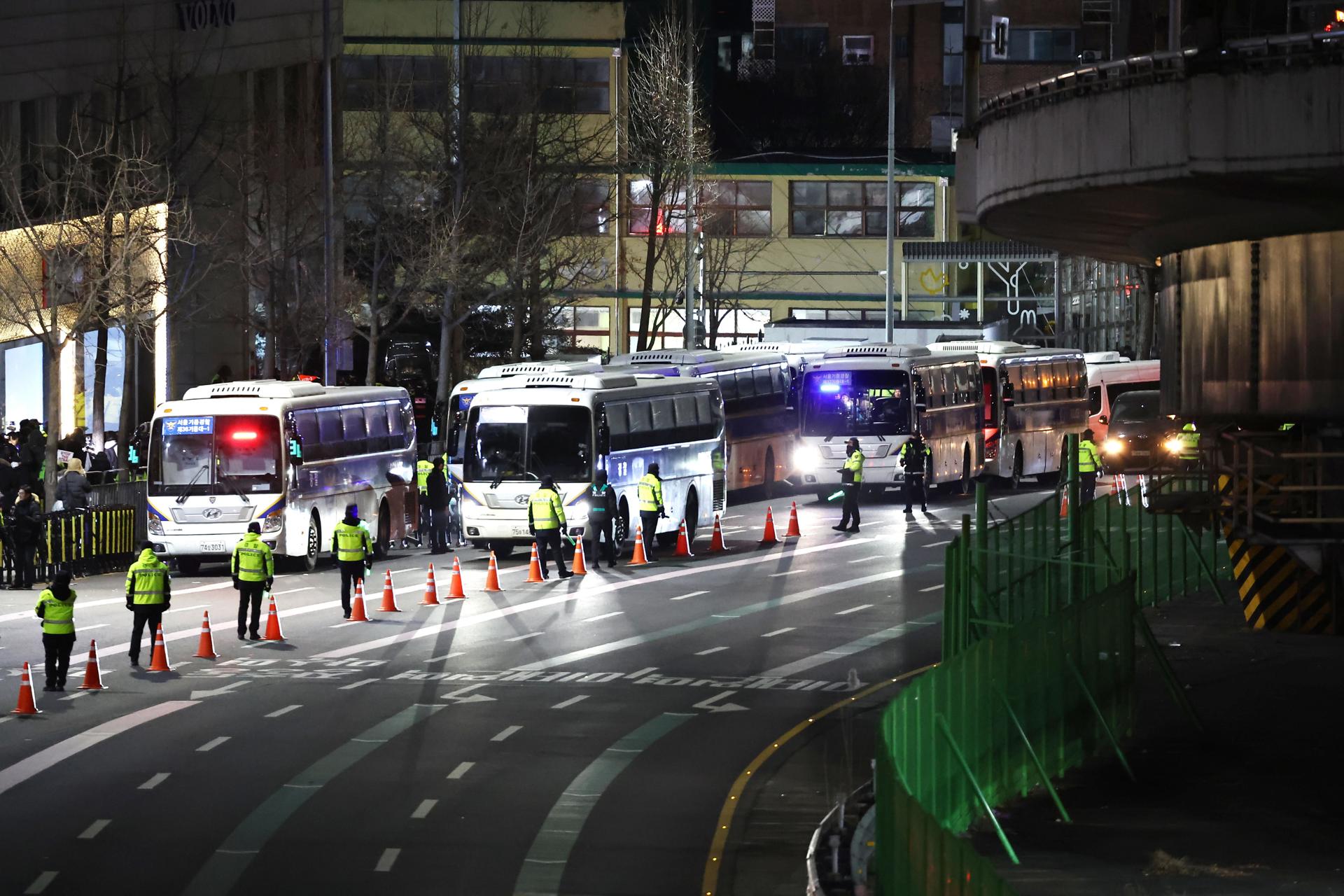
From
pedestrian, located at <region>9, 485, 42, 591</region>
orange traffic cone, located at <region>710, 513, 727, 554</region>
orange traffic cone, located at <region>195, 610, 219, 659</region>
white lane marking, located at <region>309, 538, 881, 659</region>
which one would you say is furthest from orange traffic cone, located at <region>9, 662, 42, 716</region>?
orange traffic cone, located at <region>710, 513, 727, 554</region>

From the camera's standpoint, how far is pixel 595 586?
33.4m

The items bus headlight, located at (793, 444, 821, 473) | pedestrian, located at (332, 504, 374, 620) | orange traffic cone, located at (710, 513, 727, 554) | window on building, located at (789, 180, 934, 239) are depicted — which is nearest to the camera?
pedestrian, located at (332, 504, 374, 620)

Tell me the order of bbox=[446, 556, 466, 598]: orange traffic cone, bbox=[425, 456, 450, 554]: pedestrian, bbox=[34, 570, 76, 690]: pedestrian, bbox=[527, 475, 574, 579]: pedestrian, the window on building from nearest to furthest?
bbox=[34, 570, 76, 690]: pedestrian → bbox=[446, 556, 466, 598]: orange traffic cone → bbox=[527, 475, 574, 579]: pedestrian → bbox=[425, 456, 450, 554]: pedestrian → the window on building

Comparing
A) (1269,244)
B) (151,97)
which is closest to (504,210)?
(151,97)

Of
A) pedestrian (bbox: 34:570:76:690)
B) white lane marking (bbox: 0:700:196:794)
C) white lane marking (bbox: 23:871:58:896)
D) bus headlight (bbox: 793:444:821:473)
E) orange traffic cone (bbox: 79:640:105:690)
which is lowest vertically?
white lane marking (bbox: 23:871:58:896)

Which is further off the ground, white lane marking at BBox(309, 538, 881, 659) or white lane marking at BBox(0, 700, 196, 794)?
white lane marking at BBox(309, 538, 881, 659)

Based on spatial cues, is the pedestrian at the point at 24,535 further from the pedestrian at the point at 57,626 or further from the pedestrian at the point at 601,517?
the pedestrian at the point at 57,626

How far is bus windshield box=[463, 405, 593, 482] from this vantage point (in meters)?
37.8

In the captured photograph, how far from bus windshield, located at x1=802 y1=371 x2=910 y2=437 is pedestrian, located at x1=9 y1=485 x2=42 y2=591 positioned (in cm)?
1956

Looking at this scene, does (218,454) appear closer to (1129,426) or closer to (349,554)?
(349,554)

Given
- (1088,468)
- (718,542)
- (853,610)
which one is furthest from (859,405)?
(853,610)

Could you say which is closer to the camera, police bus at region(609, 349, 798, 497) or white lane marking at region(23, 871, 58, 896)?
white lane marking at region(23, 871, 58, 896)

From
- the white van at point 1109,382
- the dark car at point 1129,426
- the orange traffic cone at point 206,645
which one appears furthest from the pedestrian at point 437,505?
the white van at point 1109,382

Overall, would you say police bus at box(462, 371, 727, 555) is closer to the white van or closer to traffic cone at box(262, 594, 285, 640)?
traffic cone at box(262, 594, 285, 640)
